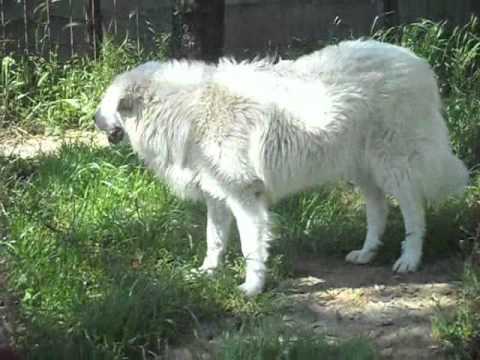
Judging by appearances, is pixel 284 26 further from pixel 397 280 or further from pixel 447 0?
pixel 397 280

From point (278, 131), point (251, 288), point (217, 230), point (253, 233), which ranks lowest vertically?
point (251, 288)

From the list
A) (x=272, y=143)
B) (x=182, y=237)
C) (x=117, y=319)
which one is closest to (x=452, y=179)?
(x=272, y=143)

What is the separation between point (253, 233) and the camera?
542 centimetres

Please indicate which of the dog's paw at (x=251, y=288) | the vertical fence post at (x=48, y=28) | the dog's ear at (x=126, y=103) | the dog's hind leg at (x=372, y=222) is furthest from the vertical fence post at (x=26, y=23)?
the dog's paw at (x=251, y=288)

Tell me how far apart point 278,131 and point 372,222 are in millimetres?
1013

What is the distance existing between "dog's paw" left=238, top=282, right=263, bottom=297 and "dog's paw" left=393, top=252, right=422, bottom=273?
36.2 inches

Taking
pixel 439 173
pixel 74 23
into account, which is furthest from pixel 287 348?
pixel 74 23

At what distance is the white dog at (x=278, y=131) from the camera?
541 centimetres

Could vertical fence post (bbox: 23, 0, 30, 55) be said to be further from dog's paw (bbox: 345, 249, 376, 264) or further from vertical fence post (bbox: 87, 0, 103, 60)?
dog's paw (bbox: 345, 249, 376, 264)

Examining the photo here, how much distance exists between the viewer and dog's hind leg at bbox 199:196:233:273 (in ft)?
18.9

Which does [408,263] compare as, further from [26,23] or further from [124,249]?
[26,23]

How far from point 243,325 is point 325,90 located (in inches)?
56.4

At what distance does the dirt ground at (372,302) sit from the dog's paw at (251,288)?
0.49 ft

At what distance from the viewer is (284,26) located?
11039mm
